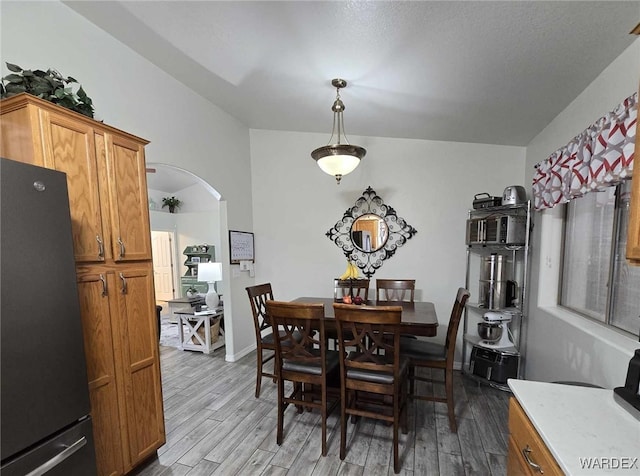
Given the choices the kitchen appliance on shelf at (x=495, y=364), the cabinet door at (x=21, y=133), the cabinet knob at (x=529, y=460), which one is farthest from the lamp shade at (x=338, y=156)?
the kitchen appliance on shelf at (x=495, y=364)

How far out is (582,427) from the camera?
0.92 meters

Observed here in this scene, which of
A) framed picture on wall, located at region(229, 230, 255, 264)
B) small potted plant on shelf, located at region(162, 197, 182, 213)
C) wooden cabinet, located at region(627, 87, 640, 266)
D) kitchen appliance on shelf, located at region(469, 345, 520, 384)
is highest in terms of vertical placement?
small potted plant on shelf, located at region(162, 197, 182, 213)

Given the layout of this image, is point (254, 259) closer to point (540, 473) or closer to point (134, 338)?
point (134, 338)

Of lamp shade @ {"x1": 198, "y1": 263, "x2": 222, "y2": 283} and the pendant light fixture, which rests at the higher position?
the pendant light fixture

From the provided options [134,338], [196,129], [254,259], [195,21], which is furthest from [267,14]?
[254,259]

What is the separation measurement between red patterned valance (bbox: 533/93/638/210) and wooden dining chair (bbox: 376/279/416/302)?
1401 millimetres

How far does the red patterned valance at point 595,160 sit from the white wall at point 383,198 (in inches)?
36.3

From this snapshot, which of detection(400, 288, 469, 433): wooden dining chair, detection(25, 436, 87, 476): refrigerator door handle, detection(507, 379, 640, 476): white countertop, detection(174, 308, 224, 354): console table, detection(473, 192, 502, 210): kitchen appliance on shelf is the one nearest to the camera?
detection(507, 379, 640, 476): white countertop

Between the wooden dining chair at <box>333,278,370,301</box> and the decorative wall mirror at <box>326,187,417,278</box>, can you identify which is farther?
the decorative wall mirror at <box>326,187,417,278</box>

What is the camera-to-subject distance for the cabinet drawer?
86 cm

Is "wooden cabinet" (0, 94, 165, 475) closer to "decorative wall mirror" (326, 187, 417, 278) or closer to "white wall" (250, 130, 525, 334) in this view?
Result: "white wall" (250, 130, 525, 334)

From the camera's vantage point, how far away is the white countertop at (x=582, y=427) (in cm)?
77

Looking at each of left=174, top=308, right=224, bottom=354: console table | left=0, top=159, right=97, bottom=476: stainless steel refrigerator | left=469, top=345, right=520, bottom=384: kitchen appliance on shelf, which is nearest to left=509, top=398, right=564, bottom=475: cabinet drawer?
left=469, top=345, right=520, bottom=384: kitchen appliance on shelf

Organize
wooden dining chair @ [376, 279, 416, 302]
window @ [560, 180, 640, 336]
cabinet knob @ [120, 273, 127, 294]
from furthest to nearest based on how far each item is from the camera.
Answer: wooden dining chair @ [376, 279, 416, 302], window @ [560, 180, 640, 336], cabinet knob @ [120, 273, 127, 294]
